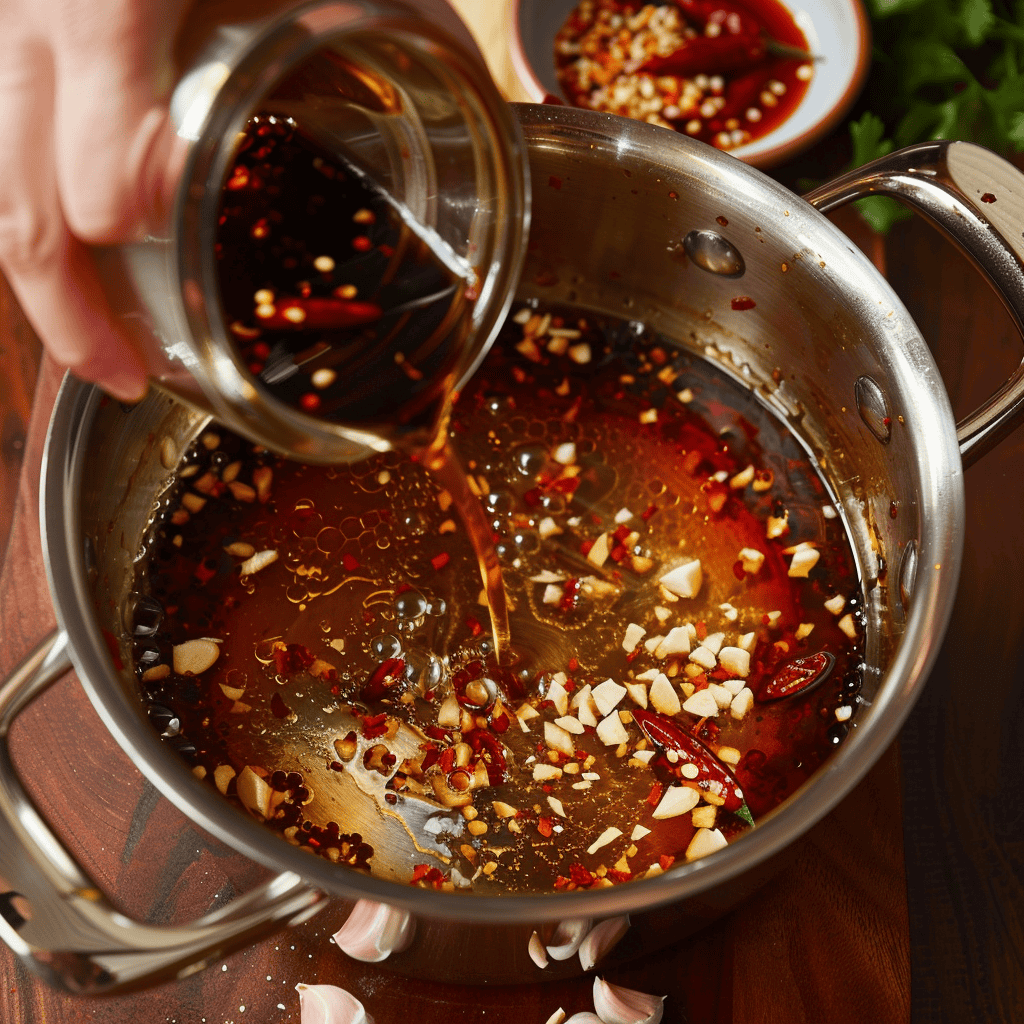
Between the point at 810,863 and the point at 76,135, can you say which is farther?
the point at 810,863

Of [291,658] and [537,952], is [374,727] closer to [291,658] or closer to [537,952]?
[291,658]

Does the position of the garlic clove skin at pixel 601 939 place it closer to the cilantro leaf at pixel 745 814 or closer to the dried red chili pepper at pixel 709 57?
the cilantro leaf at pixel 745 814

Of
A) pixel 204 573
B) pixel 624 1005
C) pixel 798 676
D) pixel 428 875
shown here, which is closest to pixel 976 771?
pixel 798 676

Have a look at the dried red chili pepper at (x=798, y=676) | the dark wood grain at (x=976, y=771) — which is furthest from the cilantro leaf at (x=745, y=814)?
the dark wood grain at (x=976, y=771)

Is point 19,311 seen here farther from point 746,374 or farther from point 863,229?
point 863,229

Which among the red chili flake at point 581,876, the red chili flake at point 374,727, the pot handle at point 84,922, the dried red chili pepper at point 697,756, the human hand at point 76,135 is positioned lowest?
the red chili flake at point 581,876

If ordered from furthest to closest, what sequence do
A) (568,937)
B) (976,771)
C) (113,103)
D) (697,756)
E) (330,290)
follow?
(976,771) → (697,756) → (330,290) → (568,937) → (113,103)
